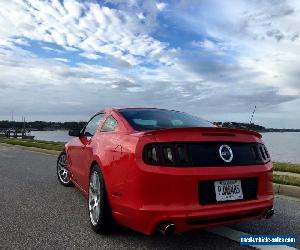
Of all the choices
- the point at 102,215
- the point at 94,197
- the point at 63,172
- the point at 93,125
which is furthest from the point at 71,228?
the point at 63,172

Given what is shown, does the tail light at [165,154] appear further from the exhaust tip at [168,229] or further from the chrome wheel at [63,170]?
the chrome wheel at [63,170]

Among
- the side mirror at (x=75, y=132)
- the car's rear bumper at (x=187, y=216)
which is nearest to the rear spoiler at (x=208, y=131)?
the car's rear bumper at (x=187, y=216)

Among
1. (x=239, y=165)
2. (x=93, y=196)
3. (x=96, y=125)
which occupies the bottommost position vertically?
(x=93, y=196)

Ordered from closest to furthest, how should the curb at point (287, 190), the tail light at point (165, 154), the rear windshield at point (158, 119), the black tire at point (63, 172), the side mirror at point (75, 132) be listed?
1. the tail light at point (165, 154)
2. the rear windshield at point (158, 119)
3. the side mirror at point (75, 132)
4. the curb at point (287, 190)
5. the black tire at point (63, 172)

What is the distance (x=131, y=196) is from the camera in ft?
13.0

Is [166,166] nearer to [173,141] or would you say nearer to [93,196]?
[173,141]

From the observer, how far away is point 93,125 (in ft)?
19.7

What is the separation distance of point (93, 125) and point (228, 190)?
103 inches

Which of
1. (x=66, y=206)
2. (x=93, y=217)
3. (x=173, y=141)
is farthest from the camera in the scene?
(x=66, y=206)

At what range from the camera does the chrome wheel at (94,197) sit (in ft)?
15.4

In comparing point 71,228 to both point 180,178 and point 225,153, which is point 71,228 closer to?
point 180,178

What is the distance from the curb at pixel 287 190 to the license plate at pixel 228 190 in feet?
11.7

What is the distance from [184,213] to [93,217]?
57.8 inches

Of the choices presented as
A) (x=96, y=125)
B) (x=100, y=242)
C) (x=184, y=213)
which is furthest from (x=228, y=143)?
(x=96, y=125)
